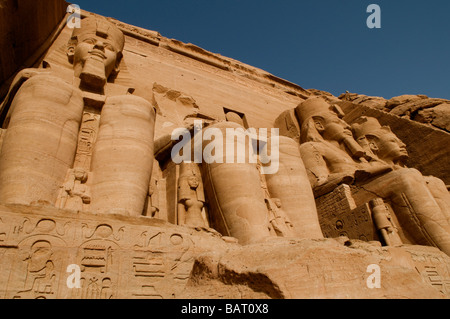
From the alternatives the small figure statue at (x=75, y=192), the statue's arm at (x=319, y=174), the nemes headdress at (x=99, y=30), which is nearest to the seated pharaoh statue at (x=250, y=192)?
the statue's arm at (x=319, y=174)

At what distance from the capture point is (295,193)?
3746mm

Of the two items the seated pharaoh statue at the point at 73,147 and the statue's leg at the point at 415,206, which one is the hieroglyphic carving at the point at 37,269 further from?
the statue's leg at the point at 415,206

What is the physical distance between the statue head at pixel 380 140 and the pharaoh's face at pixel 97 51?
4.34 m

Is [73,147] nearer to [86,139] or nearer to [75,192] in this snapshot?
[86,139]

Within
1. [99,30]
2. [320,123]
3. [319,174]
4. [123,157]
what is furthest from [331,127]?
[123,157]

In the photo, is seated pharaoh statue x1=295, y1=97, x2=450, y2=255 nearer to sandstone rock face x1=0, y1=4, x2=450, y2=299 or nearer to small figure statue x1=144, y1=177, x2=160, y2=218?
sandstone rock face x1=0, y1=4, x2=450, y2=299

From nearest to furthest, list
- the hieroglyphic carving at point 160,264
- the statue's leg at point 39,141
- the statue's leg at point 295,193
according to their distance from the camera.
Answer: the hieroglyphic carving at point 160,264
the statue's leg at point 39,141
the statue's leg at point 295,193

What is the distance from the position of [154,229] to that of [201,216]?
3.32 ft

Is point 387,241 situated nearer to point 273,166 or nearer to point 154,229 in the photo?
point 273,166

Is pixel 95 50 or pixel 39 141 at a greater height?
pixel 95 50

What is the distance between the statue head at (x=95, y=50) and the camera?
3717mm

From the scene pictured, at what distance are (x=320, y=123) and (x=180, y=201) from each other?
3712 mm

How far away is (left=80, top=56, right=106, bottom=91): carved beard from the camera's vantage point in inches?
143

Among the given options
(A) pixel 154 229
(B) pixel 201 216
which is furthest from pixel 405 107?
(A) pixel 154 229
